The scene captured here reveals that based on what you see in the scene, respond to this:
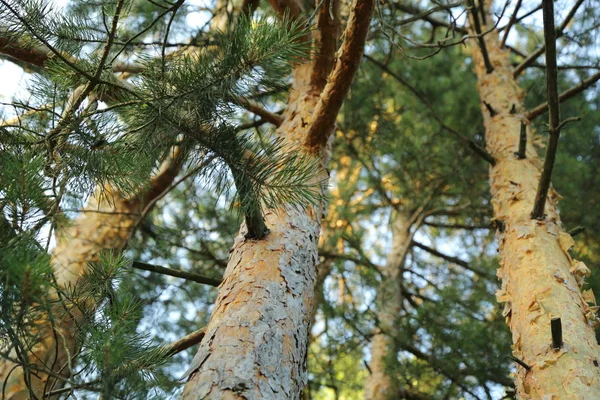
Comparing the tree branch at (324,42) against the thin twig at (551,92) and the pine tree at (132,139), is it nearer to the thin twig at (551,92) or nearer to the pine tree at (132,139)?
the thin twig at (551,92)

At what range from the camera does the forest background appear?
1.66m

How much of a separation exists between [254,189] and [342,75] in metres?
0.97

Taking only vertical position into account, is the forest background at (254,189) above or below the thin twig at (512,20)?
below

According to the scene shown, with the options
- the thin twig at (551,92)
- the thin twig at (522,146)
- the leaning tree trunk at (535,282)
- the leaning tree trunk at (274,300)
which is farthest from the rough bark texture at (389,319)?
the leaning tree trunk at (274,300)

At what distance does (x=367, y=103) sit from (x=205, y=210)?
1.85 metres

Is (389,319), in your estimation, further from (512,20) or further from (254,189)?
(254,189)

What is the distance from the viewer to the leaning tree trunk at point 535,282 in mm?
2357

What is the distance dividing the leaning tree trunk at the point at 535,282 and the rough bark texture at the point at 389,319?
1.60 m

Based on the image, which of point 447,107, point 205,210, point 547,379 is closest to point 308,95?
point 547,379

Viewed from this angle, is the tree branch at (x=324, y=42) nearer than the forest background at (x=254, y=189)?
No

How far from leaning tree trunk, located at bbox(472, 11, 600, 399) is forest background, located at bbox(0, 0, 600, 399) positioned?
5cm

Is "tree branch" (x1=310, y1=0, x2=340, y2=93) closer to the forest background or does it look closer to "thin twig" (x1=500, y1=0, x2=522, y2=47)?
the forest background

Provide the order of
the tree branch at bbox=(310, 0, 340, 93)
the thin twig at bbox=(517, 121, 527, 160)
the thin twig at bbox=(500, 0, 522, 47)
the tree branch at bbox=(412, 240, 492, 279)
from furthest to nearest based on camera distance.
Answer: the tree branch at bbox=(412, 240, 492, 279) < the thin twig at bbox=(500, 0, 522, 47) < the thin twig at bbox=(517, 121, 527, 160) < the tree branch at bbox=(310, 0, 340, 93)

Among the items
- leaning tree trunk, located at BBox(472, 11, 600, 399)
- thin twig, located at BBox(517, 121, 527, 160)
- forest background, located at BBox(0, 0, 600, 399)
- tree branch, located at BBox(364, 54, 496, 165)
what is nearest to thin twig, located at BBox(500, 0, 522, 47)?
forest background, located at BBox(0, 0, 600, 399)
